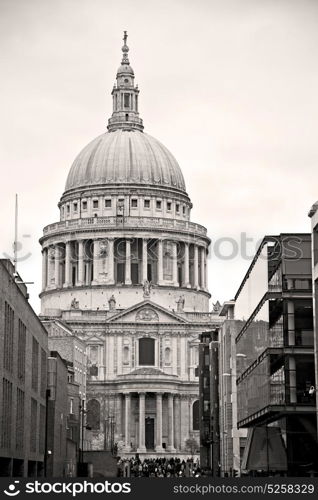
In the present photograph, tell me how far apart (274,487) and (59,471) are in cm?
4952

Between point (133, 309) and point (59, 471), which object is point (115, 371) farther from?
point (59, 471)

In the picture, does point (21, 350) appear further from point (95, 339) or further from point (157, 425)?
point (95, 339)

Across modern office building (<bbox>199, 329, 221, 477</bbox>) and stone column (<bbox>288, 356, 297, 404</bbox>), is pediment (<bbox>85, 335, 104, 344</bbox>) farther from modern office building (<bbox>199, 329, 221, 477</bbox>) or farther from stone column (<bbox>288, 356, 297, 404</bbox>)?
stone column (<bbox>288, 356, 297, 404</bbox>)

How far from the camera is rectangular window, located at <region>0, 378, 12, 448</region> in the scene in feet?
205

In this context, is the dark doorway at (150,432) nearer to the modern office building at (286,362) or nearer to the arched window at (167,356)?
the arched window at (167,356)

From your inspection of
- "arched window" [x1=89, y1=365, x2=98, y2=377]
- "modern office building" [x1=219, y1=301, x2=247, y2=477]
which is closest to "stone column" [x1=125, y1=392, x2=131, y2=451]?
"arched window" [x1=89, y1=365, x2=98, y2=377]

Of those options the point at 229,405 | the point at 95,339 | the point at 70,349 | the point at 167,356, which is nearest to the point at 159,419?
the point at 167,356

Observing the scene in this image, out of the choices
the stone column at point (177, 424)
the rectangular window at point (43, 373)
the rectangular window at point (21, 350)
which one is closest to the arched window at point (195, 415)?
the stone column at point (177, 424)

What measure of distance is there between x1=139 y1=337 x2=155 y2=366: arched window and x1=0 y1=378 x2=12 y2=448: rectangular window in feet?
414

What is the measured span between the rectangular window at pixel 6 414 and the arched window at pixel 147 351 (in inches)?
4971

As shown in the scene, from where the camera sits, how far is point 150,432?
188000mm

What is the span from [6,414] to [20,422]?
23.9 ft

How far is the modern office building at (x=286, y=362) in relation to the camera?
222 ft

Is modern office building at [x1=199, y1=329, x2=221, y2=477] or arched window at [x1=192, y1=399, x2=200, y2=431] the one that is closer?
modern office building at [x1=199, y1=329, x2=221, y2=477]
